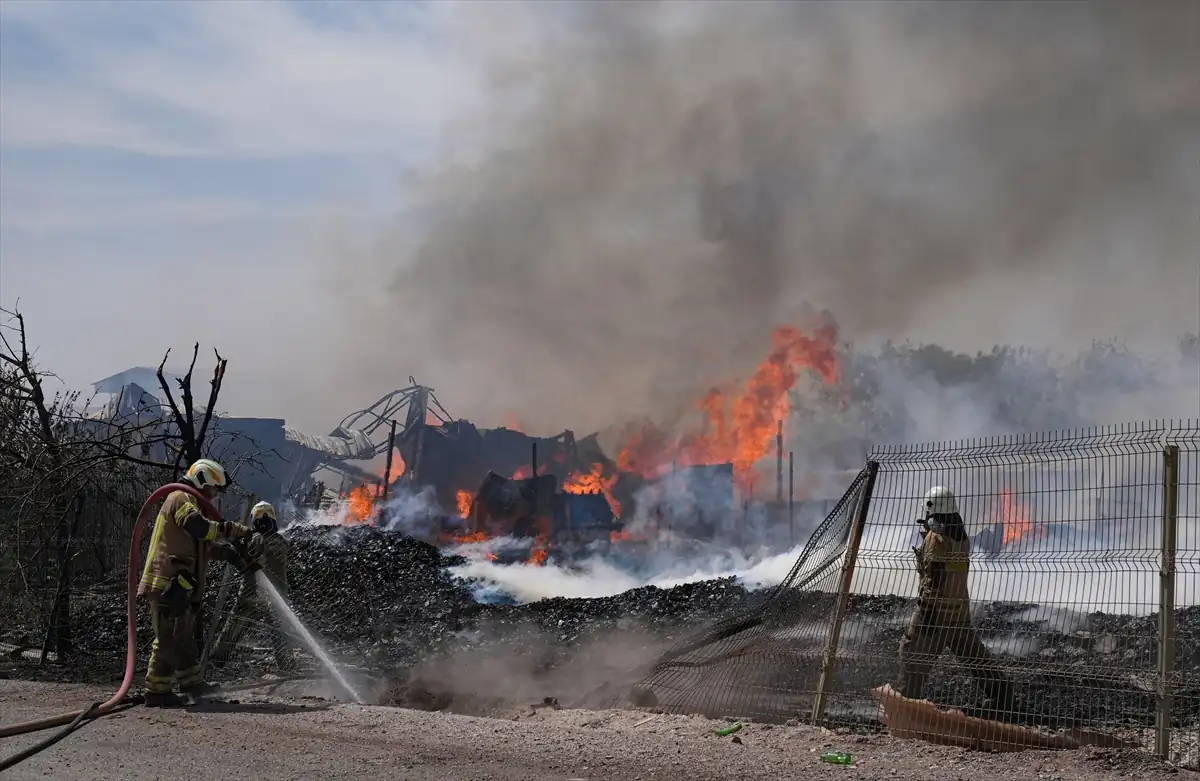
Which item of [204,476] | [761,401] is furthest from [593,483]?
[204,476]

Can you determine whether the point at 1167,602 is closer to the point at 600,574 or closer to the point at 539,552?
the point at 600,574

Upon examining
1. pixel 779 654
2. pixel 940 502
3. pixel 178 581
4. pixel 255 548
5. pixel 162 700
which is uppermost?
pixel 940 502

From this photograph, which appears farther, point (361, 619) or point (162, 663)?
point (361, 619)

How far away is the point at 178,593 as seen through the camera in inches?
320

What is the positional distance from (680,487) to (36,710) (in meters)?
27.6

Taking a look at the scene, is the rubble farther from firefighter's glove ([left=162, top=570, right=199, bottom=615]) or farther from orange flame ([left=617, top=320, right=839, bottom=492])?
orange flame ([left=617, top=320, right=839, bottom=492])

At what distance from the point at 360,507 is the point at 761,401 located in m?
13.2

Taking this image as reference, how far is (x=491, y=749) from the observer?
6398 millimetres

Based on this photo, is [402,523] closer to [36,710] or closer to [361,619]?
[361,619]

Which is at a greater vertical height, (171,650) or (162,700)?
(171,650)

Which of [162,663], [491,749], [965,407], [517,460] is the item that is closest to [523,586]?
[162,663]

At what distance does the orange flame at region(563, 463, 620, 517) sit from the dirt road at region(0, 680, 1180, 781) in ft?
91.6

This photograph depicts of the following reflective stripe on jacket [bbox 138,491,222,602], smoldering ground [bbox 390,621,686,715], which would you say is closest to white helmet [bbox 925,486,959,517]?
smoldering ground [bbox 390,621,686,715]

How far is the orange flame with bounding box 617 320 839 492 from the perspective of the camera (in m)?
31.8
